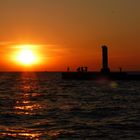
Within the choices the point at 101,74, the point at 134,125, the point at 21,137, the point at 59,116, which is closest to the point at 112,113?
the point at 59,116

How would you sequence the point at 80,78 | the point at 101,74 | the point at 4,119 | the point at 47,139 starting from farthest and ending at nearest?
the point at 80,78
the point at 101,74
the point at 4,119
the point at 47,139

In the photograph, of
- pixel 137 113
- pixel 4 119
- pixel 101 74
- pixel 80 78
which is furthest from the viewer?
pixel 80 78

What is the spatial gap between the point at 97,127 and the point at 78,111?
9236 millimetres

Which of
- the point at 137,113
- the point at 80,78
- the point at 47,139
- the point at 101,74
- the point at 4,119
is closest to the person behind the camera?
the point at 47,139

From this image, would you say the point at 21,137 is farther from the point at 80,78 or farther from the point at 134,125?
the point at 80,78

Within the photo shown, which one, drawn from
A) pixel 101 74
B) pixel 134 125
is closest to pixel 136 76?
pixel 101 74

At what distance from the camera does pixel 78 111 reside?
1480 inches

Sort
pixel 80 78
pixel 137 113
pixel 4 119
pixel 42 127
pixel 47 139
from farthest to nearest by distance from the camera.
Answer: pixel 80 78 < pixel 137 113 < pixel 4 119 < pixel 42 127 < pixel 47 139

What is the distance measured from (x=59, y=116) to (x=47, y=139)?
9.57m

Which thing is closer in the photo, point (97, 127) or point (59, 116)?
point (97, 127)

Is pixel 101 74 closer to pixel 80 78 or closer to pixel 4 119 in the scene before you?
pixel 80 78

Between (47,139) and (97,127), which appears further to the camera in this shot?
(97,127)

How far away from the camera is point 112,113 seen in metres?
36.1

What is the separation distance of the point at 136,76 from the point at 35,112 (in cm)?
9326
